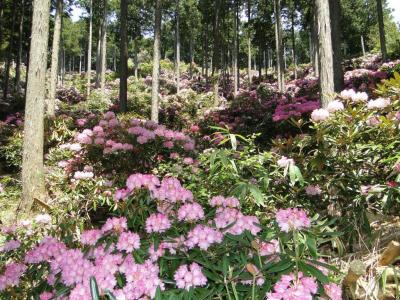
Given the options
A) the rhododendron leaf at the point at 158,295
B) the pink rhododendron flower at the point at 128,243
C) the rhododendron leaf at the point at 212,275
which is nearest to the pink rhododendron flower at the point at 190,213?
the pink rhododendron flower at the point at 128,243

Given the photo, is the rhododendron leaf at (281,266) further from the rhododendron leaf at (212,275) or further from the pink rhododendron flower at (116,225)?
the pink rhododendron flower at (116,225)

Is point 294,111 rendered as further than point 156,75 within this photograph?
No

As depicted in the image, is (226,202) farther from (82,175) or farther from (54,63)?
(54,63)

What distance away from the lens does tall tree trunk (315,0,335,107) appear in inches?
200

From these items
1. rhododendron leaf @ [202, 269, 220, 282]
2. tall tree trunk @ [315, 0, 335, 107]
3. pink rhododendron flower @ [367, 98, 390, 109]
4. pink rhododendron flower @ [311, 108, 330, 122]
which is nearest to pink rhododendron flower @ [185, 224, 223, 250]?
rhododendron leaf @ [202, 269, 220, 282]

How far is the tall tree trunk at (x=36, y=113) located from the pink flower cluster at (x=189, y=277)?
5.44m

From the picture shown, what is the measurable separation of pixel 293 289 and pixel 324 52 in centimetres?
422

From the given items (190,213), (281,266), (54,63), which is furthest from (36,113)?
(54,63)

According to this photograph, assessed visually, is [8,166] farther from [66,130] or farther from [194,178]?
[194,178]

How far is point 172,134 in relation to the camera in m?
6.72

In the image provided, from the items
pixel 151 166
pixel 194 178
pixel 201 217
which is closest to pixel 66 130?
pixel 151 166

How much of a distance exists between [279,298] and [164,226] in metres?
0.76

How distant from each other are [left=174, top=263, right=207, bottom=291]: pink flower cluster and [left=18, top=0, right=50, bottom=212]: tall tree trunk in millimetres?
5442

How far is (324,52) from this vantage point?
515 cm
